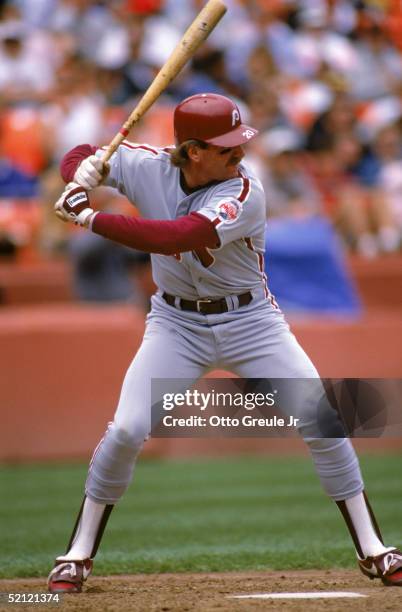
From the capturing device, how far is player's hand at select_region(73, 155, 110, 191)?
5.05 metres

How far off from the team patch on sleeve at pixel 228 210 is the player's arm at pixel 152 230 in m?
0.07

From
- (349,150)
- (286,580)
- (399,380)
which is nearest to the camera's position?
(286,580)

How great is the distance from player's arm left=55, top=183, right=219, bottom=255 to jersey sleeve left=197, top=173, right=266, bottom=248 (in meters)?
0.05

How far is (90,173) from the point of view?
5062 millimetres

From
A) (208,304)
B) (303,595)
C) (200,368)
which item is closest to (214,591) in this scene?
(303,595)

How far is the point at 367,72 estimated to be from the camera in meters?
14.4

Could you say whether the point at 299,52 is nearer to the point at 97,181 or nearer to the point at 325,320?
the point at 325,320

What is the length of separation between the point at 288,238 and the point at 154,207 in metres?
5.98

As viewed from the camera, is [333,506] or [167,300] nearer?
[167,300]


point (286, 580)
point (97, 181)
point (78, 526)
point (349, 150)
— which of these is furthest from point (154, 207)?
point (349, 150)

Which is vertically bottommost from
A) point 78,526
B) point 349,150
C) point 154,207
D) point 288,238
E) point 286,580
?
point 286,580

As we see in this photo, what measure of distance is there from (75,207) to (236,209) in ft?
2.26

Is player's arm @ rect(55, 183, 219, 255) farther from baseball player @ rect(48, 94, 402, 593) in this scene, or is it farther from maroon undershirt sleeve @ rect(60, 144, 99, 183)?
maroon undershirt sleeve @ rect(60, 144, 99, 183)

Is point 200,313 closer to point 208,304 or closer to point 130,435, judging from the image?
point 208,304
